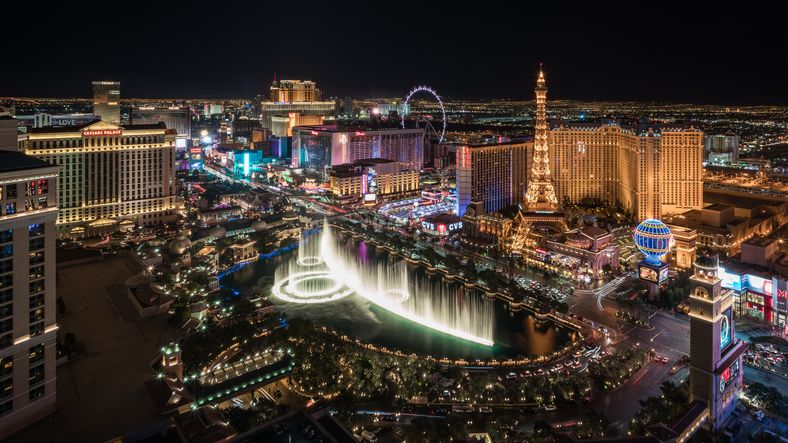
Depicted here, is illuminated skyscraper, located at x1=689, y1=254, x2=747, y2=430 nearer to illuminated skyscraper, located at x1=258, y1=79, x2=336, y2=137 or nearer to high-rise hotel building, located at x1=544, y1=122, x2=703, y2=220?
high-rise hotel building, located at x1=544, y1=122, x2=703, y2=220

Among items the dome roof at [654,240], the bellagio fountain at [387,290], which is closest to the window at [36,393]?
the bellagio fountain at [387,290]

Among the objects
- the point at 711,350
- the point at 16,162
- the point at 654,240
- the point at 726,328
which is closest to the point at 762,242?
the point at 654,240

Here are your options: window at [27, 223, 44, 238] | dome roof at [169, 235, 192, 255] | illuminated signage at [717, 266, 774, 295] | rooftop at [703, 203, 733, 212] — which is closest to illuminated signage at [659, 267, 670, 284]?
illuminated signage at [717, 266, 774, 295]

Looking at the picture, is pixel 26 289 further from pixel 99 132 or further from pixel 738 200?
pixel 738 200

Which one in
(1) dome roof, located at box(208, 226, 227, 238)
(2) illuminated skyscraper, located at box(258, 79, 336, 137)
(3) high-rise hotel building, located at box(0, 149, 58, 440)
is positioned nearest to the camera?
(3) high-rise hotel building, located at box(0, 149, 58, 440)

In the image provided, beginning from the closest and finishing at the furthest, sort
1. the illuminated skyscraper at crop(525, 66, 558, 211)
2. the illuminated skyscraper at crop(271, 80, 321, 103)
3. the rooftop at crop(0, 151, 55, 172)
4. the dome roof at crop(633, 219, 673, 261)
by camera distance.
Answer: the rooftop at crop(0, 151, 55, 172), the dome roof at crop(633, 219, 673, 261), the illuminated skyscraper at crop(525, 66, 558, 211), the illuminated skyscraper at crop(271, 80, 321, 103)
